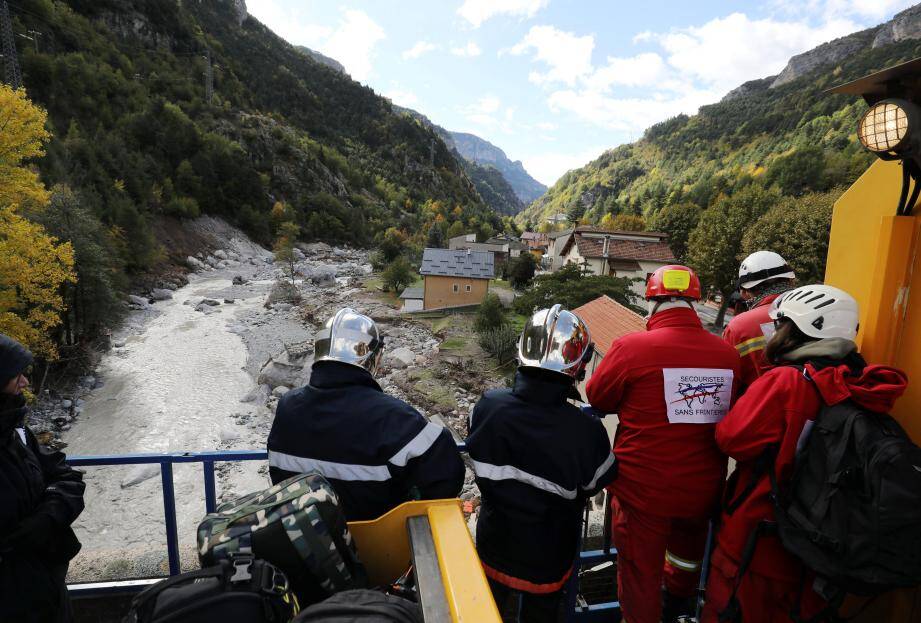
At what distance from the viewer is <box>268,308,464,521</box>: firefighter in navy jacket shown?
6.49 ft

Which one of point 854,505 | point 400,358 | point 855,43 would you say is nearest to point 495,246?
point 400,358

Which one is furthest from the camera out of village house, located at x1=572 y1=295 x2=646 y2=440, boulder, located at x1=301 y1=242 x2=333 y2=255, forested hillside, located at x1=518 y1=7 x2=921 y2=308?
boulder, located at x1=301 y1=242 x2=333 y2=255

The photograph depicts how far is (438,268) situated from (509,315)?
7052mm

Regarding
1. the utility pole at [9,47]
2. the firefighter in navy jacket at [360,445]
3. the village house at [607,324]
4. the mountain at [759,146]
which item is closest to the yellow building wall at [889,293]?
the firefighter in navy jacket at [360,445]

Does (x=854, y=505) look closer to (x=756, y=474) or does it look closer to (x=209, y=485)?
(x=756, y=474)

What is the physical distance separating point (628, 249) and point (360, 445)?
41.3m

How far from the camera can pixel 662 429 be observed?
2379 mm

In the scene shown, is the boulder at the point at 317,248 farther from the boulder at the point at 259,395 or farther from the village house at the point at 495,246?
the boulder at the point at 259,395

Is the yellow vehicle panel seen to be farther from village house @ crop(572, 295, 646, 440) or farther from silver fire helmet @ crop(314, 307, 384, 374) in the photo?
village house @ crop(572, 295, 646, 440)

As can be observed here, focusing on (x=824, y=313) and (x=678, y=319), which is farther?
(x=678, y=319)

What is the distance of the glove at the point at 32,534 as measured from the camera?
2.01 m

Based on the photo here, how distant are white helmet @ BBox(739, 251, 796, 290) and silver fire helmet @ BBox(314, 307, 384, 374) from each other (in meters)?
3.11

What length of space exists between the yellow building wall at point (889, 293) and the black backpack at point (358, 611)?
2815 millimetres

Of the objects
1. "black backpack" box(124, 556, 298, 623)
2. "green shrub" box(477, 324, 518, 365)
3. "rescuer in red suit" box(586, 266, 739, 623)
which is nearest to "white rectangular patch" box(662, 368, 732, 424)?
"rescuer in red suit" box(586, 266, 739, 623)
